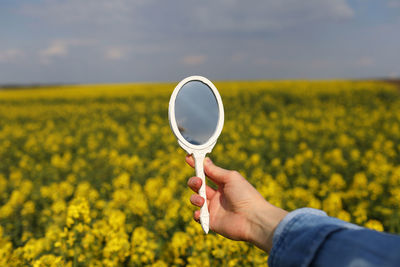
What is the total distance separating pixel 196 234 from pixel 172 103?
4.46 feet

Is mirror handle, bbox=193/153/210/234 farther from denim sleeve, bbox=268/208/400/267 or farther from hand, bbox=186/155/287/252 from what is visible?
denim sleeve, bbox=268/208/400/267

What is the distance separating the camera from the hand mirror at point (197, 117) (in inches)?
57.7

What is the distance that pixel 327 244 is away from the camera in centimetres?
93

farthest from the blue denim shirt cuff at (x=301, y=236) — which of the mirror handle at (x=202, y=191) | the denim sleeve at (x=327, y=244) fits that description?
the mirror handle at (x=202, y=191)

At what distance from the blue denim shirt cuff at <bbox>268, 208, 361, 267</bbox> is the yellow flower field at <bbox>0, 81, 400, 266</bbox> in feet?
3.21

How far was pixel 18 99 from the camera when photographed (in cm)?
2223

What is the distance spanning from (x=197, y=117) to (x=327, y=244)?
0.87 m

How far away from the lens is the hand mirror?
147 cm

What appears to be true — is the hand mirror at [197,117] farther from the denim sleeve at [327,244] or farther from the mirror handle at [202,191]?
the denim sleeve at [327,244]

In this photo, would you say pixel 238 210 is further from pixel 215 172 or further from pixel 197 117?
pixel 197 117

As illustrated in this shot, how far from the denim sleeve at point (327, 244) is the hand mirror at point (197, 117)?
41 cm

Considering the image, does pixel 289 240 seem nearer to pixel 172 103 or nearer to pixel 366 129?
pixel 172 103

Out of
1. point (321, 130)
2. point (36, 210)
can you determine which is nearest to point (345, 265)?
point (36, 210)

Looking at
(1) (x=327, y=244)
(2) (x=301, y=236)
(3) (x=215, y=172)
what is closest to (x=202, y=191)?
(3) (x=215, y=172)
